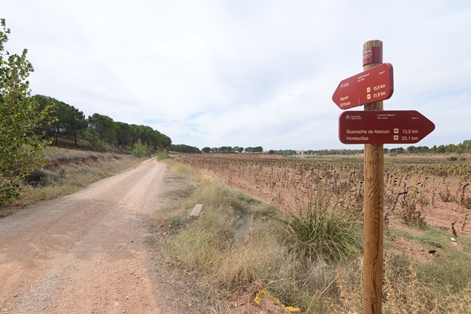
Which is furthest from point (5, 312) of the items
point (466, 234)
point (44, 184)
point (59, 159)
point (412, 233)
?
point (59, 159)

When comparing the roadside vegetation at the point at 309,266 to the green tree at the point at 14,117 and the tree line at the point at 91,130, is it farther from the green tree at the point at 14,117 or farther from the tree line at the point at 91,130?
the tree line at the point at 91,130

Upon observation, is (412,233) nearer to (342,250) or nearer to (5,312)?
(342,250)

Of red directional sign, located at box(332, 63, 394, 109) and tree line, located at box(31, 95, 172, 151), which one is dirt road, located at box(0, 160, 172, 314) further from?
tree line, located at box(31, 95, 172, 151)

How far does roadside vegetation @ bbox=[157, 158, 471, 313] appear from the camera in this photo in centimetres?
238

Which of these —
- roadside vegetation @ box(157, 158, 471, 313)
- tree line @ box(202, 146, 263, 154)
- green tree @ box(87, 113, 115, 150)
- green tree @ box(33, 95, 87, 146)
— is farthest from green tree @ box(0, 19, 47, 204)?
tree line @ box(202, 146, 263, 154)

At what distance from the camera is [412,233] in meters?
5.57

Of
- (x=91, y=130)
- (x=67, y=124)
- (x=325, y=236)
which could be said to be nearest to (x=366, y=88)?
Answer: (x=325, y=236)

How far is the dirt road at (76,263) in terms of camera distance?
107 inches

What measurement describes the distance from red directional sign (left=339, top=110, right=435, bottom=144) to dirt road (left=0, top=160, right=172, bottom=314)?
109 inches

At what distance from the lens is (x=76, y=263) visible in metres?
3.65

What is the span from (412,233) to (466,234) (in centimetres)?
120

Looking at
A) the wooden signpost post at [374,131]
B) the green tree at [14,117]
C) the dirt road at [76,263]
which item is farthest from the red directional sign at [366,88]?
the green tree at [14,117]

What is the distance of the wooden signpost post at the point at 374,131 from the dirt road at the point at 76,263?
2.28m

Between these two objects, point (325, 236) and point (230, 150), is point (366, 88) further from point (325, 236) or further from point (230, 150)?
point (230, 150)
